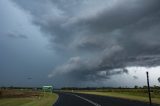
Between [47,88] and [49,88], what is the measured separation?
1.47 m

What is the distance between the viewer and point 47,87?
169125 mm

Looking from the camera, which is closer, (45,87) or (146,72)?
(146,72)

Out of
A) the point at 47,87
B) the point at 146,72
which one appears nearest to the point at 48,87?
the point at 47,87

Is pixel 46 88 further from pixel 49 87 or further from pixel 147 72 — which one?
pixel 147 72

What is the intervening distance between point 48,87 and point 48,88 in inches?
93.3

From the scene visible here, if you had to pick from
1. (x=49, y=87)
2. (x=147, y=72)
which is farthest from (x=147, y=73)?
(x=49, y=87)

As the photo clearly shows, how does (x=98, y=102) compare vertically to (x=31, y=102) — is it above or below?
below

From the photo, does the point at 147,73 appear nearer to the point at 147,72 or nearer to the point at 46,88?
the point at 147,72

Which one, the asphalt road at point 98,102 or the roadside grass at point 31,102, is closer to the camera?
the asphalt road at point 98,102

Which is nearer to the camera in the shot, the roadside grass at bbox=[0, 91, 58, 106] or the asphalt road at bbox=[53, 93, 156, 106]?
the asphalt road at bbox=[53, 93, 156, 106]

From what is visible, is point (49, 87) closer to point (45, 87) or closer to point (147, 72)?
point (45, 87)

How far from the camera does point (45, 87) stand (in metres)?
168

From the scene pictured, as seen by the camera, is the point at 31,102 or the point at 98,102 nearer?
the point at 98,102

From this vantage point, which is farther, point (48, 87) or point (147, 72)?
point (48, 87)
